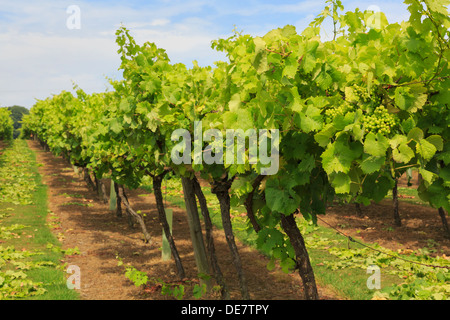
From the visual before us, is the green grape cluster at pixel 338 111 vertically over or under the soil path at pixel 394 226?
over

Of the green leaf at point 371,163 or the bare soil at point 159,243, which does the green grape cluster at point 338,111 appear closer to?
the green leaf at point 371,163

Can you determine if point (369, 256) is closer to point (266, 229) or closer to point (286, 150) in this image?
point (266, 229)

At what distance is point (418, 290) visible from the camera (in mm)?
6707

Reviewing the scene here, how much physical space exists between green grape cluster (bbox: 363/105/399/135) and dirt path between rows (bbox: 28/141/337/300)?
6.27 meters

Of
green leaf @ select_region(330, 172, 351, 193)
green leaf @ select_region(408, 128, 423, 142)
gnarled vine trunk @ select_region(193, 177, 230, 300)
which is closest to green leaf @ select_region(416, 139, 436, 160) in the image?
green leaf @ select_region(408, 128, 423, 142)

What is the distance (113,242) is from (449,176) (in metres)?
12.1

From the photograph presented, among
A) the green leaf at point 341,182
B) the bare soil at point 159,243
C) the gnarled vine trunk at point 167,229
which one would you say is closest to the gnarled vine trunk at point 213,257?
the bare soil at point 159,243

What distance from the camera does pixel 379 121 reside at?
10.1 feet

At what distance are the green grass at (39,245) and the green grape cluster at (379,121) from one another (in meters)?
7.52

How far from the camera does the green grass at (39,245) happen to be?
349 inches

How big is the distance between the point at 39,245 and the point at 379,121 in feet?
41.1

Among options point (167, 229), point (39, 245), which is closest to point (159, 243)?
point (167, 229)

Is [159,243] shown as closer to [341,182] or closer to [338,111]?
[341,182]

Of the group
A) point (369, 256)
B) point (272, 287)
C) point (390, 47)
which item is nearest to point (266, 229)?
point (390, 47)
